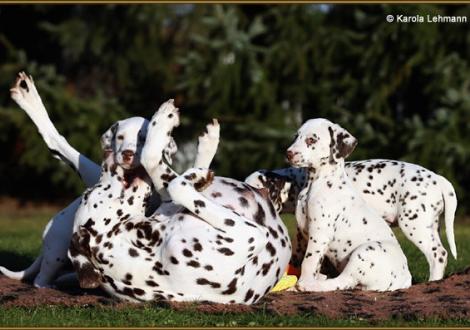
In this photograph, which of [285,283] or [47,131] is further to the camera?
[47,131]

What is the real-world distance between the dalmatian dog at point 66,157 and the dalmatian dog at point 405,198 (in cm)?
126

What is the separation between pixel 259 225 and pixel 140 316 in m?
1.06

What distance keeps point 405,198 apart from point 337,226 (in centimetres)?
81

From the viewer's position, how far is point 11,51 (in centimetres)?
2133

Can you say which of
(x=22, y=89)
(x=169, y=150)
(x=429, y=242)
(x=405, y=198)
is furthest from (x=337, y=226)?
(x=22, y=89)

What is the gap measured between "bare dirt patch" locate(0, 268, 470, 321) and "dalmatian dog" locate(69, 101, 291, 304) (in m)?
0.14

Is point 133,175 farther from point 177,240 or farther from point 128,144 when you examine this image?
point 177,240

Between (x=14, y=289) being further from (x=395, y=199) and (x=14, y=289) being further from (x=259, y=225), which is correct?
(x=395, y=199)

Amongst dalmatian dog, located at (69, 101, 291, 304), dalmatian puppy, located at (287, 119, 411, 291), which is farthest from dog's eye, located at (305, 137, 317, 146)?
dalmatian dog, located at (69, 101, 291, 304)

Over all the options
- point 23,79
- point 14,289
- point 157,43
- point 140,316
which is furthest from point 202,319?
point 157,43

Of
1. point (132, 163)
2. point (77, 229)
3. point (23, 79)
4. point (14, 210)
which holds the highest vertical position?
point (23, 79)

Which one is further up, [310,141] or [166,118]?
[166,118]

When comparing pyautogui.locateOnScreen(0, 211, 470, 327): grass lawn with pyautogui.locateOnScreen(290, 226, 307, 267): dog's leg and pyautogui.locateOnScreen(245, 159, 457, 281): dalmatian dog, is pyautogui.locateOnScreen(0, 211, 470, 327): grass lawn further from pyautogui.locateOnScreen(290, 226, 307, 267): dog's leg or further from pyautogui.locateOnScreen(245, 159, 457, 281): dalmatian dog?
pyautogui.locateOnScreen(245, 159, 457, 281): dalmatian dog

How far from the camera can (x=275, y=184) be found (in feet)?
25.8
